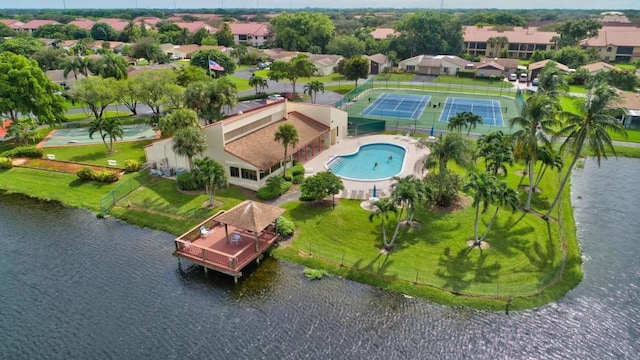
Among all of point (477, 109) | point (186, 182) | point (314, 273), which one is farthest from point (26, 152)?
point (477, 109)

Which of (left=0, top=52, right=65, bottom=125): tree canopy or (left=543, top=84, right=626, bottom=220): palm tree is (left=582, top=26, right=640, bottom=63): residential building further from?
(left=0, top=52, right=65, bottom=125): tree canopy

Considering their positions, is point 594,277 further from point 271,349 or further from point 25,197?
point 25,197

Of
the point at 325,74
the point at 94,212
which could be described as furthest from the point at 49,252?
the point at 325,74

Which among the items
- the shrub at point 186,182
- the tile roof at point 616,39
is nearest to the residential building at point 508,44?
the tile roof at point 616,39

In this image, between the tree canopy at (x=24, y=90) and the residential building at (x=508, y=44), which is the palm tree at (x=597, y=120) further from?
the residential building at (x=508, y=44)

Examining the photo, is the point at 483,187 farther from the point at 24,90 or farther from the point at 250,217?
the point at 24,90

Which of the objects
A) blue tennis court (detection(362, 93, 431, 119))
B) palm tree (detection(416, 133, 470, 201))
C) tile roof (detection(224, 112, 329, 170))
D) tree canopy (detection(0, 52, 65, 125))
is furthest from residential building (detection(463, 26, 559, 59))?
tree canopy (detection(0, 52, 65, 125))
